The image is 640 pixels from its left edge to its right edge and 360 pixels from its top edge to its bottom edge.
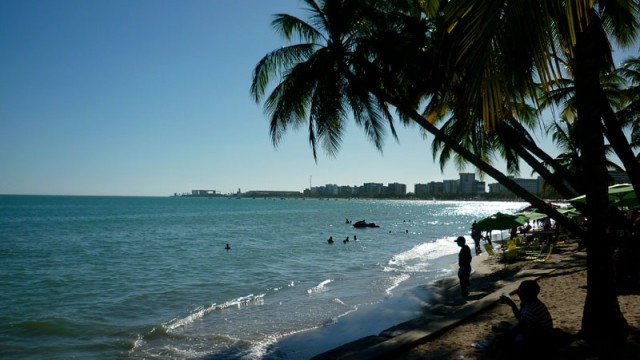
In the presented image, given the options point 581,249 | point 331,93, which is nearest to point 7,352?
point 331,93

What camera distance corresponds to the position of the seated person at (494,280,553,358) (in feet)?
18.5

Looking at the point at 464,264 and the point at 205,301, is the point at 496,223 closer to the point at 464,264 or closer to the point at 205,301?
the point at 464,264

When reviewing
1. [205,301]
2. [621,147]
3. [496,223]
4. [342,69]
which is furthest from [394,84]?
[205,301]

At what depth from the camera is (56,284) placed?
19.8m

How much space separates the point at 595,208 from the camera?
5.54 meters

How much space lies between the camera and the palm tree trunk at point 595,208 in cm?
545

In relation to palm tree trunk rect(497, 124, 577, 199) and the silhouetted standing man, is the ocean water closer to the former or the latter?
the silhouetted standing man

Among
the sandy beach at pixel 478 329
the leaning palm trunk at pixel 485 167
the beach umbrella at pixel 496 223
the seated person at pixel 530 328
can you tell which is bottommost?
the sandy beach at pixel 478 329

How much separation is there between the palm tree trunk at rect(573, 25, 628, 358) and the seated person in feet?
2.05

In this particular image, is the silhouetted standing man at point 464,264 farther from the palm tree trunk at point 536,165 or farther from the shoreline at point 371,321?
the palm tree trunk at point 536,165

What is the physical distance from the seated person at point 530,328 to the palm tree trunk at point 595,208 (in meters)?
0.62

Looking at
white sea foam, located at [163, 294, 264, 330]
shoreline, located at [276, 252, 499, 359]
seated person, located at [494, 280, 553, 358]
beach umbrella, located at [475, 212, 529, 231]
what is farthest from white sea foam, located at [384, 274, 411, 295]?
seated person, located at [494, 280, 553, 358]

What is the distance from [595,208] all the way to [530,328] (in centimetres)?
175

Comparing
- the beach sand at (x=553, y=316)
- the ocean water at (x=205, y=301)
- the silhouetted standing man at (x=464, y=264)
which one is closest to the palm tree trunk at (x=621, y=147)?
the beach sand at (x=553, y=316)
